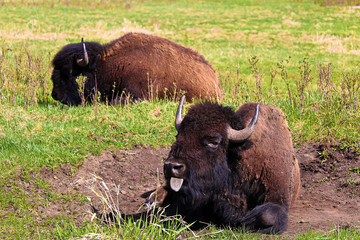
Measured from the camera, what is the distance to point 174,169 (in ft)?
16.4

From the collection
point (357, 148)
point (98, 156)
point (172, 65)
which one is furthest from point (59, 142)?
point (357, 148)

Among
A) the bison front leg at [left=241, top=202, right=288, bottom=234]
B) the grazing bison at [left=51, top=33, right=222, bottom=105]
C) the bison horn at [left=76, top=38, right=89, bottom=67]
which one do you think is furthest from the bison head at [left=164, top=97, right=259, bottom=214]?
the bison horn at [left=76, top=38, right=89, bottom=67]

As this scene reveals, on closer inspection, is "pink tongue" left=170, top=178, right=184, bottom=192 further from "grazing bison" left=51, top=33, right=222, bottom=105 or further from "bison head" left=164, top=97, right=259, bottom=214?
"grazing bison" left=51, top=33, right=222, bottom=105

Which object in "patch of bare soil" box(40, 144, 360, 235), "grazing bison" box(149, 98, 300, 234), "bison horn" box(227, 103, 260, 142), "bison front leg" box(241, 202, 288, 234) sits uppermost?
"bison horn" box(227, 103, 260, 142)

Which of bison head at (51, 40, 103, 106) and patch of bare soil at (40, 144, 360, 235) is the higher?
bison head at (51, 40, 103, 106)

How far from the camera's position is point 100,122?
881cm

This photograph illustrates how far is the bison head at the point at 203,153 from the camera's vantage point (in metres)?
5.18

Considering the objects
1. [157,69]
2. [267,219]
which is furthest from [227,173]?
[157,69]

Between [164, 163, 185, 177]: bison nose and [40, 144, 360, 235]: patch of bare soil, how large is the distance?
86cm

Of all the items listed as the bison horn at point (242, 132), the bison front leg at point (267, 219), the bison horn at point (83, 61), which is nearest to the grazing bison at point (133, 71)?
the bison horn at point (83, 61)

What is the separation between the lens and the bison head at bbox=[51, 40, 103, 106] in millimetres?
11250

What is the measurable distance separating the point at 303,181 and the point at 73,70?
6.24 metres

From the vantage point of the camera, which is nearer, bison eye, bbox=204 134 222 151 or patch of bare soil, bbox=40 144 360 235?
bison eye, bbox=204 134 222 151

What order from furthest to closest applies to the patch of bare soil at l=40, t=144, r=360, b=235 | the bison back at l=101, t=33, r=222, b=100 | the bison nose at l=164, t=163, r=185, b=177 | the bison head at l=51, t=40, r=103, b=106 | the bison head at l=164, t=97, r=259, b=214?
the bison head at l=51, t=40, r=103, b=106, the bison back at l=101, t=33, r=222, b=100, the patch of bare soil at l=40, t=144, r=360, b=235, the bison head at l=164, t=97, r=259, b=214, the bison nose at l=164, t=163, r=185, b=177
